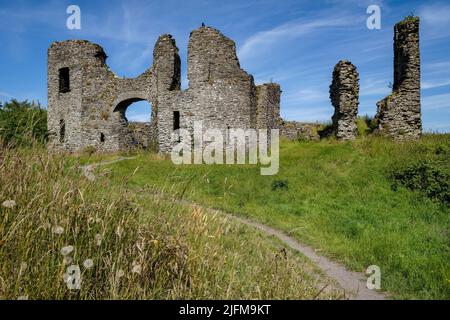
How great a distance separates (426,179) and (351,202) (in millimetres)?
3269

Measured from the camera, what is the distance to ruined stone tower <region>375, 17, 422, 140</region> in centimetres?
1986

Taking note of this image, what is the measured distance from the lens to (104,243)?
14.4 ft

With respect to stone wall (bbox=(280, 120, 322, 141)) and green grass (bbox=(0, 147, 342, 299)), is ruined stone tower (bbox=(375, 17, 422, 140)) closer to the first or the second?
stone wall (bbox=(280, 120, 322, 141))

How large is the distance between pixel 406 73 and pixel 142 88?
651 inches

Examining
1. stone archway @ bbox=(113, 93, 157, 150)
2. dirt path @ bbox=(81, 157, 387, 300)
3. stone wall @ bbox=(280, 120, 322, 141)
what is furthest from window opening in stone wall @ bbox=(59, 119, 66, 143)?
dirt path @ bbox=(81, 157, 387, 300)

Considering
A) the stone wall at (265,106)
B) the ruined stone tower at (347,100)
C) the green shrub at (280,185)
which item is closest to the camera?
the green shrub at (280,185)

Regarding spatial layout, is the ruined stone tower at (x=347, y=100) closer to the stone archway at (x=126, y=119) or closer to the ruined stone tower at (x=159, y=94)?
the ruined stone tower at (x=159, y=94)

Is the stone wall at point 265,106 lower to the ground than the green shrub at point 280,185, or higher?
higher

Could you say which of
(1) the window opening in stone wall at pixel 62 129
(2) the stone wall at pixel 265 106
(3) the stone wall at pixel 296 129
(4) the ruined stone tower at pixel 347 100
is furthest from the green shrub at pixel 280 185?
(1) the window opening in stone wall at pixel 62 129

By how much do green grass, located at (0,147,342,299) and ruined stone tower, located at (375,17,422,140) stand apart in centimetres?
1750

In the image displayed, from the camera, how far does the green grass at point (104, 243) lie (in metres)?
3.89

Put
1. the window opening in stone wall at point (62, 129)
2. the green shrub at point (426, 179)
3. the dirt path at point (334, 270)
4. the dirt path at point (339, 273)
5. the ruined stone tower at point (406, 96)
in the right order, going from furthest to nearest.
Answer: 1. the window opening in stone wall at point (62, 129)
2. the ruined stone tower at point (406, 96)
3. the green shrub at point (426, 179)
4. the dirt path at point (339, 273)
5. the dirt path at point (334, 270)

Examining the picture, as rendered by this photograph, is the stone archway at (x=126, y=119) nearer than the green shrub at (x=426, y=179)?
No

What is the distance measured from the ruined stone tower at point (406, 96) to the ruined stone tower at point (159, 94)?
8.16m
